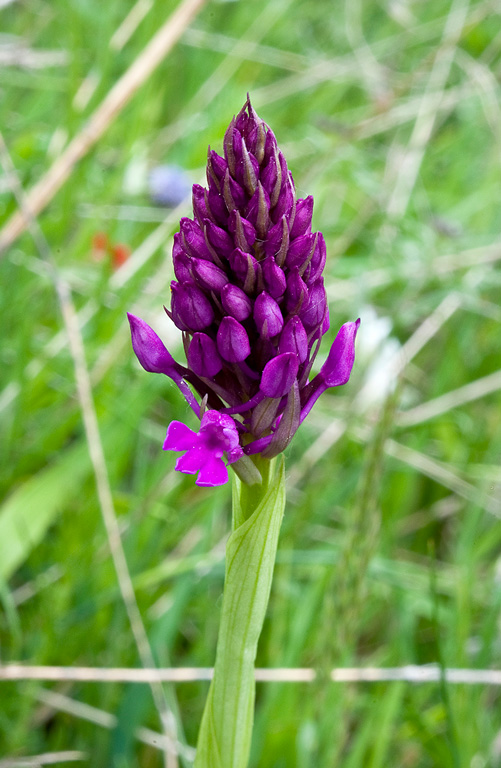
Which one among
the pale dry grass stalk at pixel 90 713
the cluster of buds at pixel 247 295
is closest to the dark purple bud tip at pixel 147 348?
the cluster of buds at pixel 247 295

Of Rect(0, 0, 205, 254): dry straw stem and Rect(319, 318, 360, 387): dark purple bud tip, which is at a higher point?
Rect(0, 0, 205, 254): dry straw stem

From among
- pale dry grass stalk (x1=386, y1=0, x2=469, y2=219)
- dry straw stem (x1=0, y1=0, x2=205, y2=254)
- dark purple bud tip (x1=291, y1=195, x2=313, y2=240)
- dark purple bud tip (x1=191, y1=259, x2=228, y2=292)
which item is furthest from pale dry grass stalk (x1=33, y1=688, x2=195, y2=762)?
pale dry grass stalk (x1=386, y1=0, x2=469, y2=219)

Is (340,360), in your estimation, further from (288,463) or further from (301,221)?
(288,463)

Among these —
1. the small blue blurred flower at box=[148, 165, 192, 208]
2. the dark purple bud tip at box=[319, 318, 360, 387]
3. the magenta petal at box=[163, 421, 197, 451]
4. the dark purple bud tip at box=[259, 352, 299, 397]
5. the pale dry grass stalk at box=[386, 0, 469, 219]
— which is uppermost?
the pale dry grass stalk at box=[386, 0, 469, 219]

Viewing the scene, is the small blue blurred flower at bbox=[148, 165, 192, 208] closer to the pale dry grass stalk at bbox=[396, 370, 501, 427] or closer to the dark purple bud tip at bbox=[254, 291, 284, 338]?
the pale dry grass stalk at bbox=[396, 370, 501, 427]

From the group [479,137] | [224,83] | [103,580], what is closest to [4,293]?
[103,580]

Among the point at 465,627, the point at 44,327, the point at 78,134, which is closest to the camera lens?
the point at 465,627

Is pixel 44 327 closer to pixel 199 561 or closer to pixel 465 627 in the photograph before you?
pixel 199 561
